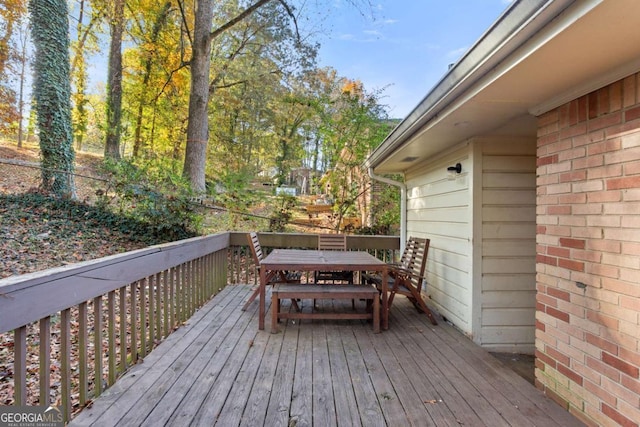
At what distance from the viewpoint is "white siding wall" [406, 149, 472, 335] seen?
118 inches

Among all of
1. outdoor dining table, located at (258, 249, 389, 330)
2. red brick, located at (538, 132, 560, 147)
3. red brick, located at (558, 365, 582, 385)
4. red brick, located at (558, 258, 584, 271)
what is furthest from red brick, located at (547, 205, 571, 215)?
outdoor dining table, located at (258, 249, 389, 330)

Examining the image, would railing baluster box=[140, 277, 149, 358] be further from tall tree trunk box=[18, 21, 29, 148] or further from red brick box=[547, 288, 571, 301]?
tall tree trunk box=[18, 21, 29, 148]

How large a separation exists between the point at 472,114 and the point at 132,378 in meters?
2.97

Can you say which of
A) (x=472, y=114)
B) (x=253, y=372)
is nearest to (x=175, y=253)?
(x=253, y=372)

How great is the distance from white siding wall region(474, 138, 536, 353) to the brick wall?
2.52 ft

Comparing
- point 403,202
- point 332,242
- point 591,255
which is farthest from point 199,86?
point 591,255

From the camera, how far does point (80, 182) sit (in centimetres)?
746

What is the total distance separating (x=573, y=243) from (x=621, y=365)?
0.64m

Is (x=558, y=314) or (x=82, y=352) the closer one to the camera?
(x=82, y=352)

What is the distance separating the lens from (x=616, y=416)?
150cm

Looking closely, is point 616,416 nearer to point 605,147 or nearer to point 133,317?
point 605,147

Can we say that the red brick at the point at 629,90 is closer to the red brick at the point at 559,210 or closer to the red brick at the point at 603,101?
the red brick at the point at 603,101

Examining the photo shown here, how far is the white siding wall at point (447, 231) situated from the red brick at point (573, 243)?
104cm

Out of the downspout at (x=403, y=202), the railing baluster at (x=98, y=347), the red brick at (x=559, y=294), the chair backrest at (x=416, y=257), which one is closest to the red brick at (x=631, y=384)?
the red brick at (x=559, y=294)
